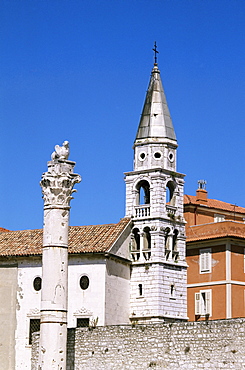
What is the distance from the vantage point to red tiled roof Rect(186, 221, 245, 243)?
187 ft

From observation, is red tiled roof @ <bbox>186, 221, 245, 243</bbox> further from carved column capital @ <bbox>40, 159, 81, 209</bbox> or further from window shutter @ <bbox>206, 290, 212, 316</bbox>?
carved column capital @ <bbox>40, 159, 81, 209</bbox>

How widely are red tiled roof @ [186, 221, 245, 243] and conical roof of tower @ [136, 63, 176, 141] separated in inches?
296

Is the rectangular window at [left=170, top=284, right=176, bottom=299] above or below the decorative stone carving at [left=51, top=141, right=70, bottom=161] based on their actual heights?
below

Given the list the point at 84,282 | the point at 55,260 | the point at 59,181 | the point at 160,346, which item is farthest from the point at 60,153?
the point at 84,282

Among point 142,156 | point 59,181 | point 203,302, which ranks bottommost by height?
point 203,302

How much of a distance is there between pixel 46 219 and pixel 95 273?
10967mm

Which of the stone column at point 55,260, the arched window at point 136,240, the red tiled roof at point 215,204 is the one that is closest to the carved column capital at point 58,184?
the stone column at point 55,260

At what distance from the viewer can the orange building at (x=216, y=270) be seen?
56.3 meters

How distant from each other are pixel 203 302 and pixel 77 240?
431 inches

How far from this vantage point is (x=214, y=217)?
66812 mm

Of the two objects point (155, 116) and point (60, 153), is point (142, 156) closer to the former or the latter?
point (155, 116)

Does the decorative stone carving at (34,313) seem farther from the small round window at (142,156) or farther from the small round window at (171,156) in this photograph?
the small round window at (171,156)

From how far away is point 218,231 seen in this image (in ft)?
189

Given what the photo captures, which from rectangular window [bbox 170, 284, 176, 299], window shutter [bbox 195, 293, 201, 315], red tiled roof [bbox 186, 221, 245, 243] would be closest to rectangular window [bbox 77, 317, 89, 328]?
rectangular window [bbox 170, 284, 176, 299]
